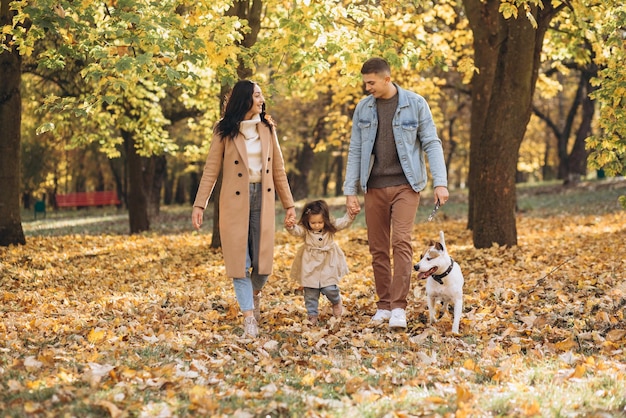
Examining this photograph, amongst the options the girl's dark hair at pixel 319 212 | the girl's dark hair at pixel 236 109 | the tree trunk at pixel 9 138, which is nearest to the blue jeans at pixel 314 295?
the girl's dark hair at pixel 319 212

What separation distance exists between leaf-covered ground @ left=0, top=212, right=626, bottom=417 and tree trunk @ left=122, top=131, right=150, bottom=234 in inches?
350

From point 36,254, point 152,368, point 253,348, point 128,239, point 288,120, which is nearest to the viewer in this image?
point 152,368

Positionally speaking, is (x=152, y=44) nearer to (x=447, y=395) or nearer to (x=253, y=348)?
(x=253, y=348)

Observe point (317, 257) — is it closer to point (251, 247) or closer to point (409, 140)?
point (251, 247)

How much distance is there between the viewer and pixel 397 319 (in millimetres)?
6848

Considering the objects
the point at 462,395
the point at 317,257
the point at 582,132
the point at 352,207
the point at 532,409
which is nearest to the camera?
the point at 532,409

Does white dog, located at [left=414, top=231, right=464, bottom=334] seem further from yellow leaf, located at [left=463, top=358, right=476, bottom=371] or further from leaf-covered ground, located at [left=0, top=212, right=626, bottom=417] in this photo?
yellow leaf, located at [left=463, top=358, right=476, bottom=371]

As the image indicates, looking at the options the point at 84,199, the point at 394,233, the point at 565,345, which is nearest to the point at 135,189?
the point at 394,233

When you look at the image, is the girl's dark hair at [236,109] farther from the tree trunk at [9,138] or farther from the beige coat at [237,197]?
the tree trunk at [9,138]

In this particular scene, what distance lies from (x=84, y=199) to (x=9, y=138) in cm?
2510

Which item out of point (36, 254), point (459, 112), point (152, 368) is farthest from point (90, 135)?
point (459, 112)

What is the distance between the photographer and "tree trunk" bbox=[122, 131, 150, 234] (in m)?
20.2

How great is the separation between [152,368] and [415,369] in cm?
194

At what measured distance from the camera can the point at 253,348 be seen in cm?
623
